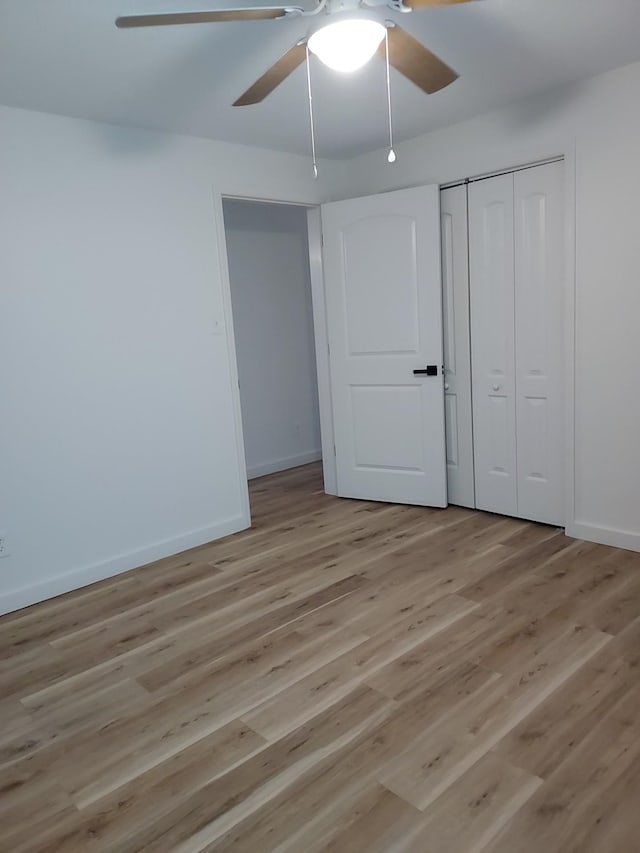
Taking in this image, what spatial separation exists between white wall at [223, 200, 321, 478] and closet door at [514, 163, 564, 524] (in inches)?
89.2

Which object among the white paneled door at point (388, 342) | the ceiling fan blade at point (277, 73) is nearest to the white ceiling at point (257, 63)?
the ceiling fan blade at point (277, 73)

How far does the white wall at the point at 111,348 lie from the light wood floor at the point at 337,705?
13.9 inches

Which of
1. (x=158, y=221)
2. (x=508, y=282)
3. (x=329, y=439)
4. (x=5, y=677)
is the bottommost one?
(x=5, y=677)

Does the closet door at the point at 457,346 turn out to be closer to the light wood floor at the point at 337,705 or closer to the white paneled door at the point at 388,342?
the white paneled door at the point at 388,342

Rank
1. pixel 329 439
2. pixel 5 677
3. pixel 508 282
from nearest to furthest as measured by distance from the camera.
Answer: pixel 5 677, pixel 508 282, pixel 329 439

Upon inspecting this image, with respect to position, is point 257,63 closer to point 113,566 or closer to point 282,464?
point 113,566

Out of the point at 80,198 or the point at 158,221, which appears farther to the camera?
the point at 158,221

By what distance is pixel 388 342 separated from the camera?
156 inches

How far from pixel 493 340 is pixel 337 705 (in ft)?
7.79

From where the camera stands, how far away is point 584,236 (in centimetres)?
310

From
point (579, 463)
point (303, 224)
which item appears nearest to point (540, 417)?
point (579, 463)

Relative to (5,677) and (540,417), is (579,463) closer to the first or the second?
(540,417)

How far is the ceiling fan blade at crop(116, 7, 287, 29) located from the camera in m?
1.65

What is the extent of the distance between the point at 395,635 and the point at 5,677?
1.60 metres
